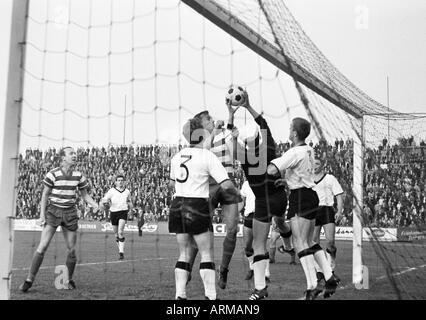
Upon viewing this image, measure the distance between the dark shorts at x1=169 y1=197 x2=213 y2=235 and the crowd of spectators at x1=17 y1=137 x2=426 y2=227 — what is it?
8.01 ft

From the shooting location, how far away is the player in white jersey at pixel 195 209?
528cm

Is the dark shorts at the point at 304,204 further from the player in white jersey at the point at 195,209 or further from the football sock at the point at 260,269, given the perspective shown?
the player in white jersey at the point at 195,209

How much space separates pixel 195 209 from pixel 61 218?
266cm

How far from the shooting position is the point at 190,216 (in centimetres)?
529

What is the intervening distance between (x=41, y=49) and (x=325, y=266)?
3.55m

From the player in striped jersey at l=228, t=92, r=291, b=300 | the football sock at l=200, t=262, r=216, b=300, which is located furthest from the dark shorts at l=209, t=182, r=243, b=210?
the football sock at l=200, t=262, r=216, b=300

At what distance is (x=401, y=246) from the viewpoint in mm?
10516

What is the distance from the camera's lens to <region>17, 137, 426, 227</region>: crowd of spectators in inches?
422

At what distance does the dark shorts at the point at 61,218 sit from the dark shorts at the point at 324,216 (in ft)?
11.0

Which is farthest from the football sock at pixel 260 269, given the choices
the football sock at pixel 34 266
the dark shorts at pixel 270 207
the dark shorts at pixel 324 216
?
the football sock at pixel 34 266

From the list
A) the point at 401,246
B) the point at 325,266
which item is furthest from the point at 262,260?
the point at 401,246

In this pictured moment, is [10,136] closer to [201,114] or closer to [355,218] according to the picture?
[201,114]

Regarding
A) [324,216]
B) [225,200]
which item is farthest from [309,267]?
[324,216]

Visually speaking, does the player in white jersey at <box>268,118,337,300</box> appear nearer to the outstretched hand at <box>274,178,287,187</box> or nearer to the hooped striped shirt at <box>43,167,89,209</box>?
the outstretched hand at <box>274,178,287,187</box>
